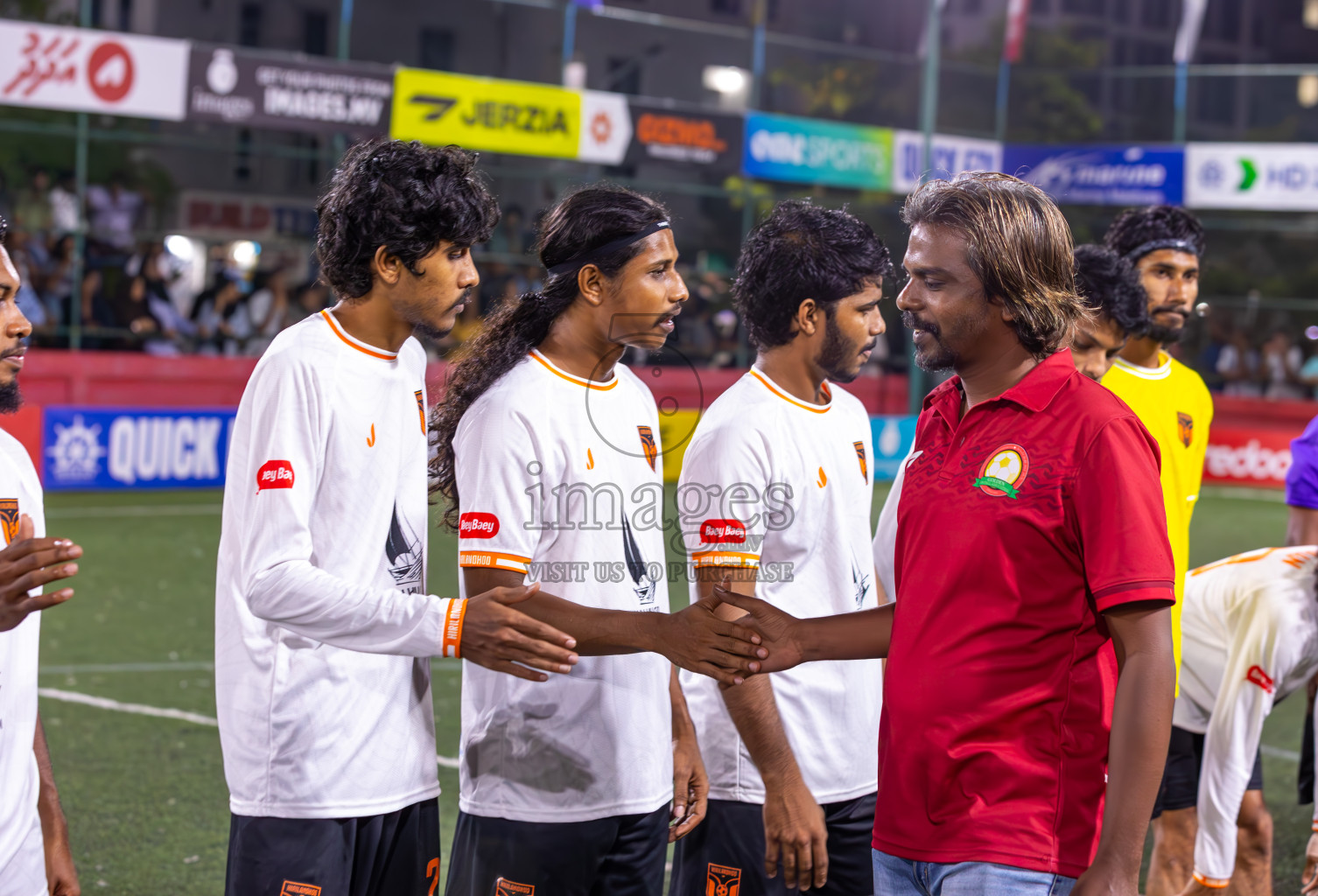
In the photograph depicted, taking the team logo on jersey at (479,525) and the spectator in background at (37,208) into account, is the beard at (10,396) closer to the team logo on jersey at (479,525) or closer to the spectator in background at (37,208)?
the team logo on jersey at (479,525)

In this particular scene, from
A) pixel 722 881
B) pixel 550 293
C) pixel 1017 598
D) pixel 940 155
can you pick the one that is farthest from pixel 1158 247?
pixel 940 155

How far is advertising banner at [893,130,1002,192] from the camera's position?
21.4 metres

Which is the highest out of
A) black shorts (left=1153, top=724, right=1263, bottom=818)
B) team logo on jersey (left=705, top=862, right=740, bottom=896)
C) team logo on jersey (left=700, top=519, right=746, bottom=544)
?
team logo on jersey (left=700, top=519, right=746, bottom=544)

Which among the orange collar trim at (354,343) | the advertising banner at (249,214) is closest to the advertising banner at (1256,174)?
the advertising banner at (249,214)

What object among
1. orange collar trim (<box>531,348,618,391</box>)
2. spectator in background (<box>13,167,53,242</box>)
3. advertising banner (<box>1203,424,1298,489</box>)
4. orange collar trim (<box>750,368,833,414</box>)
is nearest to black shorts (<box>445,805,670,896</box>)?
orange collar trim (<box>531,348,618,391</box>)

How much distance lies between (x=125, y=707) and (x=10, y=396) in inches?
192

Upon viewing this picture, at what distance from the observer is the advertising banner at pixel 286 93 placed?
15.3m

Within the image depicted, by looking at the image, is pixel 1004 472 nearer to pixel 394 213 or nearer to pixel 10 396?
pixel 394 213

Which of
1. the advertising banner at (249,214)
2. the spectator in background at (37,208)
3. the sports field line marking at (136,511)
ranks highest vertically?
the advertising banner at (249,214)

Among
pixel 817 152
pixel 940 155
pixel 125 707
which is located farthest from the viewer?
pixel 940 155

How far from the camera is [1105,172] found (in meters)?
23.0

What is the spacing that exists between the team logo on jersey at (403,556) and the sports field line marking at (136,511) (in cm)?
1055

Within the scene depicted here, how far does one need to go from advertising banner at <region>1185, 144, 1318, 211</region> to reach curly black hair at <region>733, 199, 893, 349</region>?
2037 centimetres

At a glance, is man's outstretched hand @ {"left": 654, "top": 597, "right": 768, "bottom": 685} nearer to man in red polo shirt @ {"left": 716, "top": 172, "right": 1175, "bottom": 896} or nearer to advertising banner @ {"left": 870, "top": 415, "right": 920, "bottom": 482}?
man in red polo shirt @ {"left": 716, "top": 172, "right": 1175, "bottom": 896}
